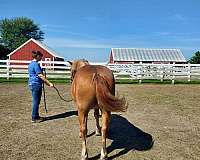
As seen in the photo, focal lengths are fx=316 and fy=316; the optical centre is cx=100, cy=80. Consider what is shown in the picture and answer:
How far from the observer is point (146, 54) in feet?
170

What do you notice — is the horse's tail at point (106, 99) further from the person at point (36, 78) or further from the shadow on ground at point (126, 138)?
the person at point (36, 78)

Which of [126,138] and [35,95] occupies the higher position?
[35,95]

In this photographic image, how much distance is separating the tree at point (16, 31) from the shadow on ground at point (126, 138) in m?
82.0

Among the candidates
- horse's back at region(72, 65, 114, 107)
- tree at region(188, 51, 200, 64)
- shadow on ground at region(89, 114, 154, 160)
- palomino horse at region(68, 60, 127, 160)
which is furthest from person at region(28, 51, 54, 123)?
tree at region(188, 51, 200, 64)

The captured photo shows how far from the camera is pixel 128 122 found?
26.5 ft

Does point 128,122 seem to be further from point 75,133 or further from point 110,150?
point 110,150

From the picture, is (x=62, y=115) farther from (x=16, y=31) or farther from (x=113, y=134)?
(x=16, y=31)

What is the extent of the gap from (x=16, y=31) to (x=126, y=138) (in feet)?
299

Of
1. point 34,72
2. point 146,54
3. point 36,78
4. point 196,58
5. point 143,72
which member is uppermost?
point 146,54

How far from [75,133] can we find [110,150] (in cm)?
129

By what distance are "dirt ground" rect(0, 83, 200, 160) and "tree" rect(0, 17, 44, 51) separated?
8027 cm

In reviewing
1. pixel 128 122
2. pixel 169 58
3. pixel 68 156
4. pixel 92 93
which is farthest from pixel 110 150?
pixel 169 58

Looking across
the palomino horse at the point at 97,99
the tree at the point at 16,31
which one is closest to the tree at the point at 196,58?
the palomino horse at the point at 97,99

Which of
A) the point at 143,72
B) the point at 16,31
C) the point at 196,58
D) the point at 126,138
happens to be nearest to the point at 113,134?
the point at 126,138
